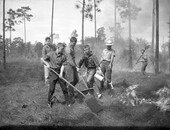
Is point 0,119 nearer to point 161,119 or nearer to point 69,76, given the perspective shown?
point 69,76

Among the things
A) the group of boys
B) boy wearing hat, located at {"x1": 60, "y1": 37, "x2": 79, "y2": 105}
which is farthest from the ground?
boy wearing hat, located at {"x1": 60, "y1": 37, "x2": 79, "y2": 105}

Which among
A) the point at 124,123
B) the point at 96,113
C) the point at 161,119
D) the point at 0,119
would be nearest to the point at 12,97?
the point at 0,119

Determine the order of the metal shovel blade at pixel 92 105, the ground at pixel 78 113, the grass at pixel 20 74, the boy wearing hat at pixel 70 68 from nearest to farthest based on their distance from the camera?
1. the ground at pixel 78 113
2. the metal shovel blade at pixel 92 105
3. the boy wearing hat at pixel 70 68
4. the grass at pixel 20 74

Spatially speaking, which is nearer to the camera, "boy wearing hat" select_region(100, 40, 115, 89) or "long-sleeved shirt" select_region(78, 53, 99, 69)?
"long-sleeved shirt" select_region(78, 53, 99, 69)

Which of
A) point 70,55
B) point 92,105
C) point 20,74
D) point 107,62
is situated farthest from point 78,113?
point 20,74

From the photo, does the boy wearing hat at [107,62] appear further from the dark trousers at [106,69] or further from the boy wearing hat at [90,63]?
the boy wearing hat at [90,63]

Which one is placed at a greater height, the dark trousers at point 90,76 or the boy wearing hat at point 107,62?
the boy wearing hat at point 107,62

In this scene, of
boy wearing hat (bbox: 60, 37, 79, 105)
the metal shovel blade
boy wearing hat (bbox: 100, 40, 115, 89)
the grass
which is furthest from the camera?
the grass

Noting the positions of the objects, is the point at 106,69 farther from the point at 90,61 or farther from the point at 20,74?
the point at 20,74

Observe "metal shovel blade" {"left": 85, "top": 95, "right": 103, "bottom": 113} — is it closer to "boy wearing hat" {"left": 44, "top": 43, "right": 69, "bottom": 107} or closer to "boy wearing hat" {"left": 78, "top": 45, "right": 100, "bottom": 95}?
"boy wearing hat" {"left": 44, "top": 43, "right": 69, "bottom": 107}

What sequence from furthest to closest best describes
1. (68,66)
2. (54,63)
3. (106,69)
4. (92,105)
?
(106,69) < (68,66) < (54,63) < (92,105)

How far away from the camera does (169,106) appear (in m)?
5.09

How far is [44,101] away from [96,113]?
2415 mm

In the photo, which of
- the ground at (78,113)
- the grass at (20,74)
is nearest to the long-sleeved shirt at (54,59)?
the ground at (78,113)
